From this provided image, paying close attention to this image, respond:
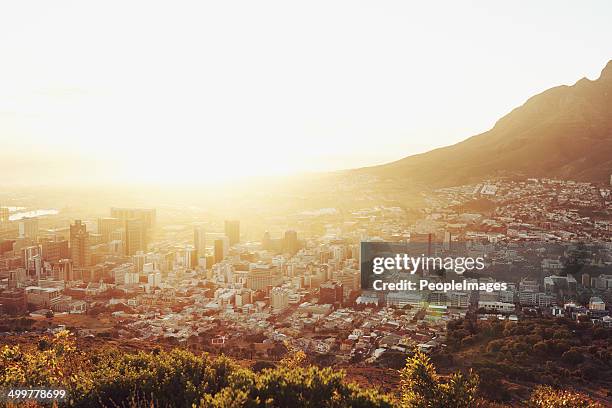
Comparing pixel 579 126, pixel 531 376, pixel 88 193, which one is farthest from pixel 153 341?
pixel 579 126

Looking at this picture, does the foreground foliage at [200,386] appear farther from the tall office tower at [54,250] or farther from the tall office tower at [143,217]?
the tall office tower at [143,217]

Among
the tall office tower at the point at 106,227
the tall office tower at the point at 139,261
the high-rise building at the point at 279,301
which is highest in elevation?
the tall office tower at the point at 106,227

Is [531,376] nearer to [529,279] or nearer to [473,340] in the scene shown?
[473,340]

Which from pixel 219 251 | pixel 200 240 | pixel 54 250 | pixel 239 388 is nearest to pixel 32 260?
pixel 54 250

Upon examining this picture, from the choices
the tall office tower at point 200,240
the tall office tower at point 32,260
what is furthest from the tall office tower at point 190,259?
the tall office tower at point 32,260

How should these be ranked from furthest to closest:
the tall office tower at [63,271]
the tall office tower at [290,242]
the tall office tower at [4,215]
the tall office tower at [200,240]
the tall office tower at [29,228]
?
1. the tall office tower at [4,215]
2. the tall office tower at [29,228]
3. the tall office tower at [200,240]
4. the tall office tower at [290,242]
5. the tall office tower at [63,271]

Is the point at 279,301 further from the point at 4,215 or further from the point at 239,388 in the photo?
the point at 4,215

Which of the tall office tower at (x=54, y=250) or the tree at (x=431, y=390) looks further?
the tall office tower at (x=54, y=250)
